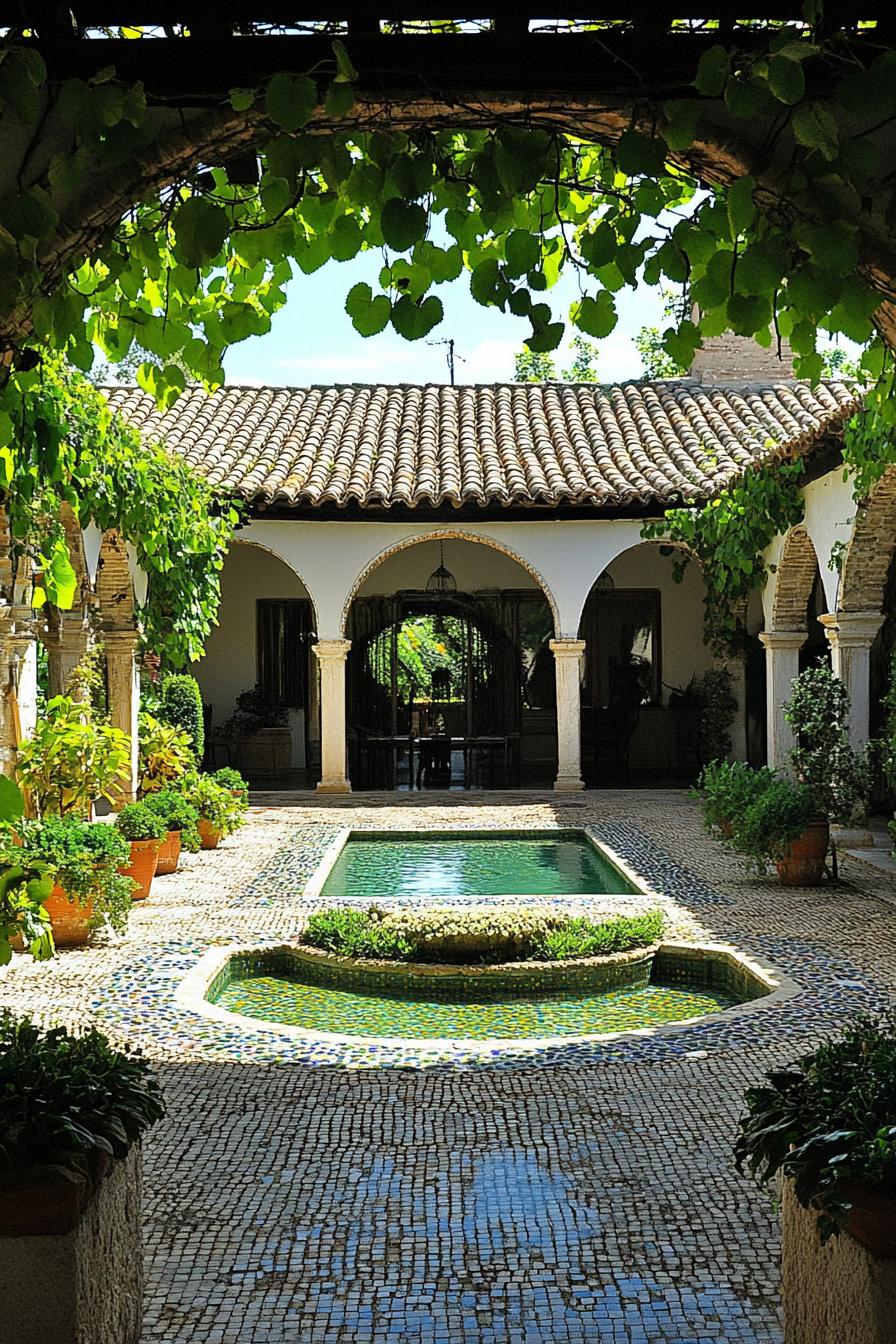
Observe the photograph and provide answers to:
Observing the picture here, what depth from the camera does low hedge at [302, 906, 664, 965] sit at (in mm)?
7137

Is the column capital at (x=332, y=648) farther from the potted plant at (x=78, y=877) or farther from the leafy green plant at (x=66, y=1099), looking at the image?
the leafy green plant at (x=66, y=1099)

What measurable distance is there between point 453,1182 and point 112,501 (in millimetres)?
6682

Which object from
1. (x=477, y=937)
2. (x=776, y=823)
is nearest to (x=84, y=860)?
(x=477, y=937)

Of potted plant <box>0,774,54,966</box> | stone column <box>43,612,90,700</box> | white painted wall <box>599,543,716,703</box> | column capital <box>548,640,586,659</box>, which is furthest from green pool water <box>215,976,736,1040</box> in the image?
white painted wall <box>599,543,716,703</box>

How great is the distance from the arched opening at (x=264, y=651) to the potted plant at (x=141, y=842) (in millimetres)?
9790

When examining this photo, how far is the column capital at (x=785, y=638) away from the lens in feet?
45.7

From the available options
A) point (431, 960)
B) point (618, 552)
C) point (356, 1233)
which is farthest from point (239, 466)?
point (356, 1233)

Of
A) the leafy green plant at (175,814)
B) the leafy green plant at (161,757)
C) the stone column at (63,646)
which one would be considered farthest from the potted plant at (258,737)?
the leafy green plant at (175,814)

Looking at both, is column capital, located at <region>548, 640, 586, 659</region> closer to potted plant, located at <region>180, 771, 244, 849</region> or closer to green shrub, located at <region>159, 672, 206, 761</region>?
green shrub, located at <region>159, 672, 206, 761</region>

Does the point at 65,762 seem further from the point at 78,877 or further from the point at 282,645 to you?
the point at 282,645

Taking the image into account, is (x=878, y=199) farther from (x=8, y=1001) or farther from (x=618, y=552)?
(x=618, y=552)

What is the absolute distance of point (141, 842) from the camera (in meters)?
9.06

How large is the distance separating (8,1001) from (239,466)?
11165mm

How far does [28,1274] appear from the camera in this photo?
8.21 ft
